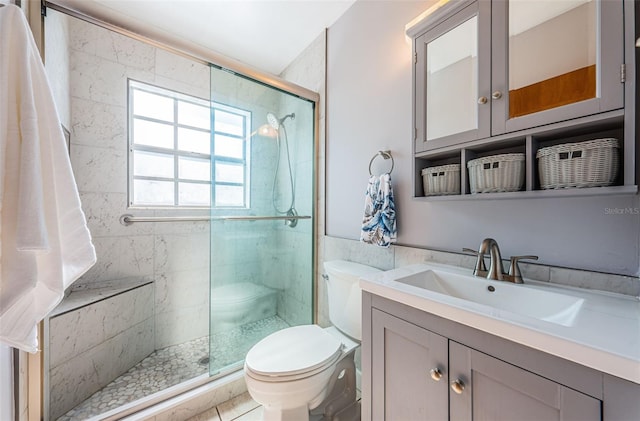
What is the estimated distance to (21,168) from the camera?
672 mm

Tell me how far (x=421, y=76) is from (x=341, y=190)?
83 centimetres

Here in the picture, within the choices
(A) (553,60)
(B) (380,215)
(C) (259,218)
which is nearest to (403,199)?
(B) (380,215)

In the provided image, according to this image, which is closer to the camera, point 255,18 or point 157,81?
Result: point 255,18

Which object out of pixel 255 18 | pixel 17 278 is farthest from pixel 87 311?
pixel 255 18

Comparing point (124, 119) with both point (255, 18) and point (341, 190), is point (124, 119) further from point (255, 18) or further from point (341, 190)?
point (341, 190)

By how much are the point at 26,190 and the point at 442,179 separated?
1362 millimetres

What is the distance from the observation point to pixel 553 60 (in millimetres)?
747

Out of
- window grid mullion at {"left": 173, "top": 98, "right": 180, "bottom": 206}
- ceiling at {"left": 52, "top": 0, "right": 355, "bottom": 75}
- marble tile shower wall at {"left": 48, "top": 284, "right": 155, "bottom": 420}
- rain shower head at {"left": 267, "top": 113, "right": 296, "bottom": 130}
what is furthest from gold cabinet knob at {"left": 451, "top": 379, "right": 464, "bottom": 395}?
window grid mullion at {"left": 173, "top": 98, "right": 180, "bottom": 206}

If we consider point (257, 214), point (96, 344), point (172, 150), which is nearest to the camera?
point (96, 344)

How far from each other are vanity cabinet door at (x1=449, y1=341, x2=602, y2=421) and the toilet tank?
64cm

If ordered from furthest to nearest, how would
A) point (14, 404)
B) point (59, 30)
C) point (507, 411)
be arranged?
point (59, 30), point (14, 404), point (507, 411)

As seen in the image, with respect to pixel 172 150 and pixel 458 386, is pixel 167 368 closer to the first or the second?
pixel 172 150

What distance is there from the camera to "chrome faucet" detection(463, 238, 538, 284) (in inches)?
33.2

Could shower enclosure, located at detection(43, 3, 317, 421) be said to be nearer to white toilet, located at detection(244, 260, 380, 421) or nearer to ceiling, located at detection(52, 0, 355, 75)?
ceiling, located at detection(52, 0, 355, 75)
